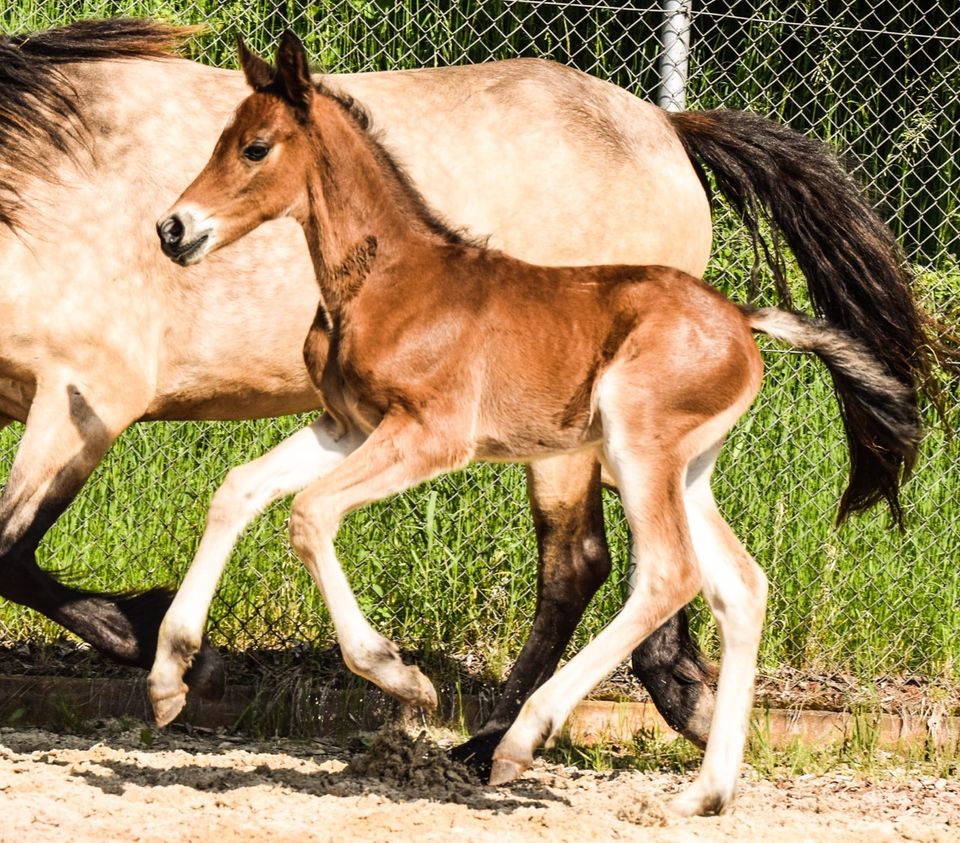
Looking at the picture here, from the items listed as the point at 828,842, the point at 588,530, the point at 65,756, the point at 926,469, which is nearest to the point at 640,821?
the point at 828,842

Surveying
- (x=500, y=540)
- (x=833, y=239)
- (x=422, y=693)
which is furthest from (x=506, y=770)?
(x=833, y=239)

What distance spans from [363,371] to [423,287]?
295mm

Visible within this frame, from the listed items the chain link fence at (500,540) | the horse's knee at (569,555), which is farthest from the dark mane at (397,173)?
the chain link fence at (500,540)

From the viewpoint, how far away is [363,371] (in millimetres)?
3797

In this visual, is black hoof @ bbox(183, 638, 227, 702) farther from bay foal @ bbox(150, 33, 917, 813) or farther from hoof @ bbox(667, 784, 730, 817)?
hoof @ bbox(667, 784, 730, 817)

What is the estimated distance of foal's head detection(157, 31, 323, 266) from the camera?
3678mm

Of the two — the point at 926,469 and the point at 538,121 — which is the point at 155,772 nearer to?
the point at 538,121

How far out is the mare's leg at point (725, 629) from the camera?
3.79 metres

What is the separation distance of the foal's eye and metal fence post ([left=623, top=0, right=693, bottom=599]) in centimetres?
242

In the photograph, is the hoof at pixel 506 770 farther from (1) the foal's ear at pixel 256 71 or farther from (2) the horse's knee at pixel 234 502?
(1) the foal's ear at pixel 256 71

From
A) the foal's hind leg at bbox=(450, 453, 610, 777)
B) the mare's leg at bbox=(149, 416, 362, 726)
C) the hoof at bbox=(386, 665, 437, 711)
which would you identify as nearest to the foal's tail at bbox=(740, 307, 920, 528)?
the foal's hind leg at bbox=(450, 453, 610, 777)

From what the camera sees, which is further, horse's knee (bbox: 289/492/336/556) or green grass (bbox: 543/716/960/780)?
green grass (bbox: 543/716/960/780)

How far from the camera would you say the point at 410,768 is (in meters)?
4.32

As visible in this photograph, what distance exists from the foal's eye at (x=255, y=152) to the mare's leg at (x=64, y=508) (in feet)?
3.76
